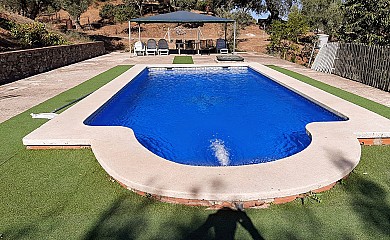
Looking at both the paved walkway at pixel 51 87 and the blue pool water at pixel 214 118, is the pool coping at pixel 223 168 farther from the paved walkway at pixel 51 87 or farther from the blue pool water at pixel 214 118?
the paved walkway at pixel 51 87

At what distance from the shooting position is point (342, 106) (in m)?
6.96

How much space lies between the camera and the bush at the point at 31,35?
14445 mm

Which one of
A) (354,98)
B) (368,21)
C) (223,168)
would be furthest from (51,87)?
(368,21)

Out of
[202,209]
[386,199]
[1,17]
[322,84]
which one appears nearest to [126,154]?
[202,209]

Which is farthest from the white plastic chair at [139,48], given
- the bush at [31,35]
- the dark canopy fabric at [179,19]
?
the bush at [31,35]

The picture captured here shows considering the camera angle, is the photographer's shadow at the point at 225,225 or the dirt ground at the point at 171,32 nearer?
the photographer's shadow at the point at 225,225

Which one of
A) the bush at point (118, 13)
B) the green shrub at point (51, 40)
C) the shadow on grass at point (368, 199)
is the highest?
the bush at point (118, 13)

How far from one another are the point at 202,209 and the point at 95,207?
1145 millimetres

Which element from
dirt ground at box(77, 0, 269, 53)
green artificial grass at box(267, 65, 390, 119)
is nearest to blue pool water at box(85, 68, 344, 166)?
green artificial grass at box(267, 65, 390, 119)

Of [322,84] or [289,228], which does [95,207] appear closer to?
[289,228]

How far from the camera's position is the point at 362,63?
1062 centimetres

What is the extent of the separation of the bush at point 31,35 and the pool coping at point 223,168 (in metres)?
10.6

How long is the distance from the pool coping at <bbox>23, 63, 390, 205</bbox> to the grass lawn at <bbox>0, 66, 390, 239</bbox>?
0.16 metres

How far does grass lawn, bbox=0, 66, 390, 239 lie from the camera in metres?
2.91
